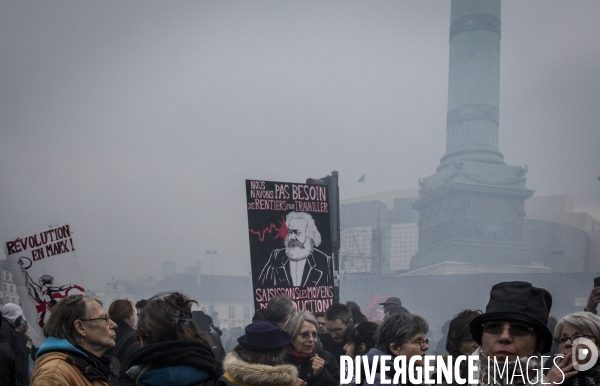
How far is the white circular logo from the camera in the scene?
268 centimetres

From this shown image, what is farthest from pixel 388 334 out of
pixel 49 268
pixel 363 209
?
pixel 363 209

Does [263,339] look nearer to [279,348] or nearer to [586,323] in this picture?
[279,348]

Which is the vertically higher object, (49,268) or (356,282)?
(49,268)

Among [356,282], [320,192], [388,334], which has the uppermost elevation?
[320,192]

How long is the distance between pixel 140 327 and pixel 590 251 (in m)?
80.6

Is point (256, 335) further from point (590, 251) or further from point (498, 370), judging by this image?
point (590, 251)

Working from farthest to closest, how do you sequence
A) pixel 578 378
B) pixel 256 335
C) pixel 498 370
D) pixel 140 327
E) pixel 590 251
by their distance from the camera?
1. pixel 590 251
2. pixel 256 335
3. pixel 140 327
4. pixel 578 378
5. pixel 498 370

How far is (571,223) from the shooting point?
8056 centimetres

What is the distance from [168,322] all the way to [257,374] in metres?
0.54

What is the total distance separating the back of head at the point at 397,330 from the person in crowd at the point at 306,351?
104 centimetres

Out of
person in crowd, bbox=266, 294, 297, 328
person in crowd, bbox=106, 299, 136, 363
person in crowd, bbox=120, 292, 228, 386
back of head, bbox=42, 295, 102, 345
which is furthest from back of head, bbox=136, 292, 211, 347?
person in crowd, bbox=266, 294, 297, 328

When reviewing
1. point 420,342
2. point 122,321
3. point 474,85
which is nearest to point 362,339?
point 420,342

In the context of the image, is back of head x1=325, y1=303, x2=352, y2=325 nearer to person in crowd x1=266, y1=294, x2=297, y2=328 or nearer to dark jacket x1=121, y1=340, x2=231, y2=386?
person in crowd x1=266, y1=294, x2=297, y2=328

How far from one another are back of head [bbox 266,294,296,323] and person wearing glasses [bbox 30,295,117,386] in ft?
7.54
